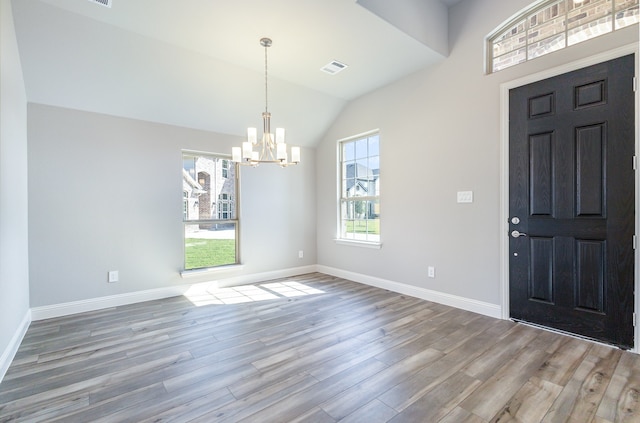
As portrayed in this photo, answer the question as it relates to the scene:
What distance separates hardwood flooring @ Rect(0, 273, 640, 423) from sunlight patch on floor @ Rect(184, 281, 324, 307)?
1.71 ft

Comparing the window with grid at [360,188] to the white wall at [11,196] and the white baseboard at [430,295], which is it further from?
the white wall at [11,196]

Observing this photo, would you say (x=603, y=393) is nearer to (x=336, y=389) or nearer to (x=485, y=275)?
(x=485, y=275)

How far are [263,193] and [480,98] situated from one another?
334 cm

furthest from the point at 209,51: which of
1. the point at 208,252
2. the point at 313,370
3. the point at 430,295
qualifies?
the point at 430,295

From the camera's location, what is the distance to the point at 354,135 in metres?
4.91

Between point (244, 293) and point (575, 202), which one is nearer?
point (575, 202)

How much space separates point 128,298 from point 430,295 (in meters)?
3.84

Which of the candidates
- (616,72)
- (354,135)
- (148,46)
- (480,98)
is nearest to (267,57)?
Result: (148,46)

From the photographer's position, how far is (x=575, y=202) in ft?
8.94

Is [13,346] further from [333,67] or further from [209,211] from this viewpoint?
[333,67]

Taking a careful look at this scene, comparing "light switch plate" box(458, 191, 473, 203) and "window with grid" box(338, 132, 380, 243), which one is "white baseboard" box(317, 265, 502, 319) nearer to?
"window with grid" box(338, 132, 380, 243)

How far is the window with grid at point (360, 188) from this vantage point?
15.3 ft

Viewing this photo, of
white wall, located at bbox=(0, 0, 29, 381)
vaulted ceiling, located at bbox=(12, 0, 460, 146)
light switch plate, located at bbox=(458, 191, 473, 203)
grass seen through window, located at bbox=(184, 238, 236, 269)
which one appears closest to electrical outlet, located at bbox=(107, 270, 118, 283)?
white wall, located at bbox=(0, 0, 29, 381)

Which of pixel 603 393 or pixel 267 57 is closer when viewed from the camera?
pixel 603 393
